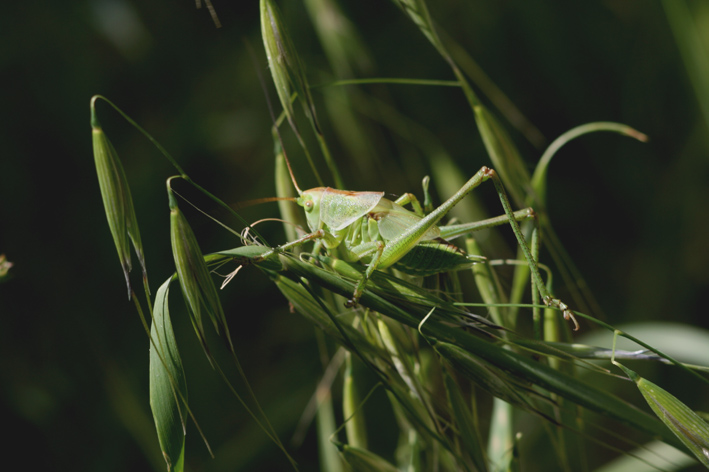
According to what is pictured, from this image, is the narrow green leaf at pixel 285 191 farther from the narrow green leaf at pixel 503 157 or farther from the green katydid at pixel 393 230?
the narrow green leaf at pixel 503 157

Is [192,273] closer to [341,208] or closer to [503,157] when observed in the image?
[341,208]

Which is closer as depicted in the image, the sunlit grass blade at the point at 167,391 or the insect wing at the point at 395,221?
the sunlit grass blade at the point at 167,391

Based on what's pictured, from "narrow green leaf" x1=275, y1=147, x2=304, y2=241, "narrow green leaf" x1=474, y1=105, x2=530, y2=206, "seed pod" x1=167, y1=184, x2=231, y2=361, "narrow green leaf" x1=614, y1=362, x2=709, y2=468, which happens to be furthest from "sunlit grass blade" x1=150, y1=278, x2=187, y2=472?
"narrow green leaf" x1=474, y1=105, x2=530, y2=206

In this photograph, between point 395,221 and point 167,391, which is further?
point 395,221

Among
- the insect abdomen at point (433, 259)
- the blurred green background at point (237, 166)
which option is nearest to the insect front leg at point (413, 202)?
the insect abdomen at point (433, 259)

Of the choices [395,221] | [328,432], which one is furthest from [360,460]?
[395,221]
